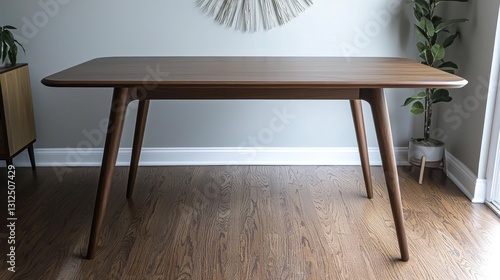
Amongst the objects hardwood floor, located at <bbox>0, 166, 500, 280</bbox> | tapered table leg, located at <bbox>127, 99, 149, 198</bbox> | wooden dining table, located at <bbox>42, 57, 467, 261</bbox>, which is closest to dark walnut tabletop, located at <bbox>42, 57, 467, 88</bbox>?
wooden dining table, located at <bbox>42, 57, 467, 261</bbox>

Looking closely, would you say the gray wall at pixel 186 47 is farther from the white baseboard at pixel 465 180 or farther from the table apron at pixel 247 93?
the table apron at pixel 247 93

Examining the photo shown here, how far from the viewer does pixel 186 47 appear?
2873 millimetres

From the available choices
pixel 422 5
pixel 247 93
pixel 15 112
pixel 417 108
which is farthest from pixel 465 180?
pixel 15 112

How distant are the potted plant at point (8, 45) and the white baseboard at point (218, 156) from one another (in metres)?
0.61

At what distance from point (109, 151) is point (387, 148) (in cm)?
108

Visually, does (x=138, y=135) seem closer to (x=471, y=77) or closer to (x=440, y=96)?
(x=440, y=96)

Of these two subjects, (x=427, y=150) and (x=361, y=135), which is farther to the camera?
(x=427, y=150)

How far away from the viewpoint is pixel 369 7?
283cm

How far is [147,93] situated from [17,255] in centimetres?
84

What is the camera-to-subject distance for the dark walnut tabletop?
1.76 metres

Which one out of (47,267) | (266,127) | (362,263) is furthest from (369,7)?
(47,267)

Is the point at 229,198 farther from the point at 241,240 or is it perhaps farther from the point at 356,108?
the point at 356,108

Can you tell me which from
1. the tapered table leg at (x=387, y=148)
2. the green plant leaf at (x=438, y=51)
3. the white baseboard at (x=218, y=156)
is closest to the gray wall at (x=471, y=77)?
the green plant leaf at (x=438, y=51)

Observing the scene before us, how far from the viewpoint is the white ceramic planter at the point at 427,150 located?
9.12ft
